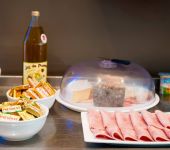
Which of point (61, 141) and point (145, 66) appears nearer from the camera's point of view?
point (61, 141)

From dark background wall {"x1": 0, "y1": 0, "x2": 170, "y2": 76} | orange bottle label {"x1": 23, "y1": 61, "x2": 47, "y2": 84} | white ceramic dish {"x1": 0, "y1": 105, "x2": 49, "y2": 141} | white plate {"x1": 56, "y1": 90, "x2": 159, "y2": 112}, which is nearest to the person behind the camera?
white ceramic dish {"x1": 0, "y1": 105, "x2": 49, "y2": 141}

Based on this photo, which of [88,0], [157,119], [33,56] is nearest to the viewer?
[157,119]

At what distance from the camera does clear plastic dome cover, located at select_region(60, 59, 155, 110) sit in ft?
3.91

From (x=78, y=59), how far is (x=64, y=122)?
41cm

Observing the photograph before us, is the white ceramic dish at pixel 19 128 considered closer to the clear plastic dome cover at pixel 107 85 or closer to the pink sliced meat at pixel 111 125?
the pink sliced meat at pixel 111 125

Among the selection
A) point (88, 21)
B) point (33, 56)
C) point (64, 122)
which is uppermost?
point (88, 21)

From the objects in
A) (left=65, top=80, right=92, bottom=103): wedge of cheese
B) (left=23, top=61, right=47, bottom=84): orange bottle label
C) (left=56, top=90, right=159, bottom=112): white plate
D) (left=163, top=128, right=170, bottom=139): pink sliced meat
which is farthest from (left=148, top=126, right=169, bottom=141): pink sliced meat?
(left=23, top=61, right=47, bottom=84): orange bottle label

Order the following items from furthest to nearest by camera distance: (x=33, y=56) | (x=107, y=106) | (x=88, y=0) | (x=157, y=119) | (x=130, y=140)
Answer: (x=88, y=0) → (x=33, y=56) → (x=107, y=106) → (x=157, y=119) → (x=130, y=140)

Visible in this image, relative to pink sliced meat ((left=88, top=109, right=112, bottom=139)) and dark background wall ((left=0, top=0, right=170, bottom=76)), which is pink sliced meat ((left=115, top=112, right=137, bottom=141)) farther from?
dark background wall ((left=0, top=0, right=170, bottom=76))

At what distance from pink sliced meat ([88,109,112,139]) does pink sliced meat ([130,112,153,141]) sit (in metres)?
0.07

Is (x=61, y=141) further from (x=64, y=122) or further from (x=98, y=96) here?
(x=98, y=96)

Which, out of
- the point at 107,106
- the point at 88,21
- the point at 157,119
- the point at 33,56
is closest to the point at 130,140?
the point at 157,119

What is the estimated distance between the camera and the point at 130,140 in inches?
36.4

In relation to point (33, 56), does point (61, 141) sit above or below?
below
